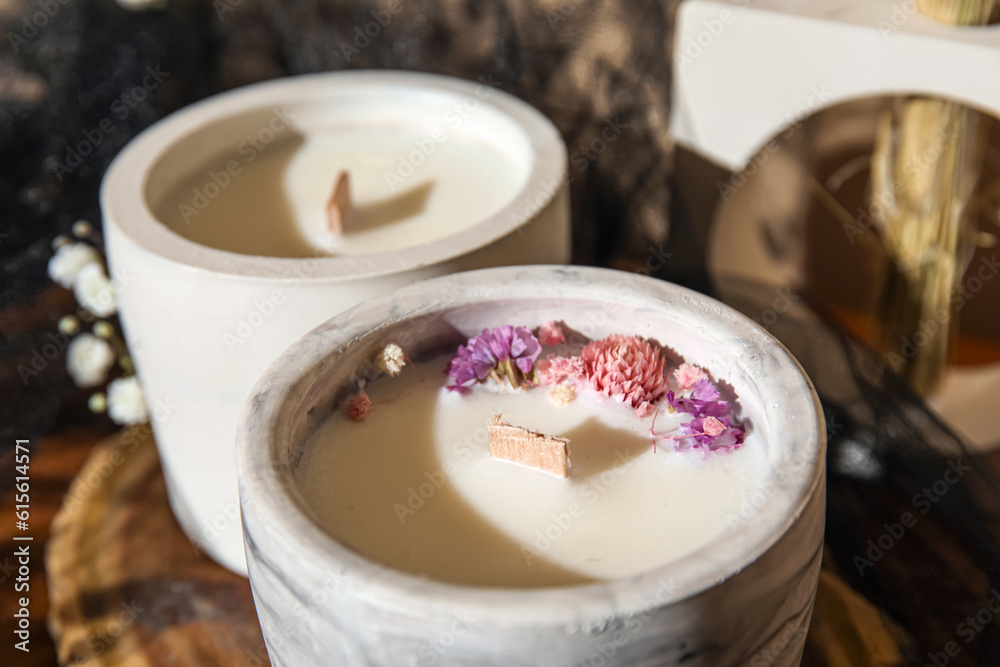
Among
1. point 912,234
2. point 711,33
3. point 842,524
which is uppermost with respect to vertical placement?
point 711,33

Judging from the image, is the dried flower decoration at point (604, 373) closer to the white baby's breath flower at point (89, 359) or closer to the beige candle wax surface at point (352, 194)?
the beige candle wax surface at point (352, 194)

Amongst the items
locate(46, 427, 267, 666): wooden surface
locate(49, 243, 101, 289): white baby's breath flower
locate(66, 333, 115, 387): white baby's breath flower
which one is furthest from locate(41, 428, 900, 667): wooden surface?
locate(49, 243, 101, 289): white baby's breath flower

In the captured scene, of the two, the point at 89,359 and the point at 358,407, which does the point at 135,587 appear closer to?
the point at 89,359

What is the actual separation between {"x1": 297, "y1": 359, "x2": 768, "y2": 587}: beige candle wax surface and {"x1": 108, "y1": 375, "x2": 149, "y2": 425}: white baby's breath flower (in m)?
0.63

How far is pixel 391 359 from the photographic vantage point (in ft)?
2.58

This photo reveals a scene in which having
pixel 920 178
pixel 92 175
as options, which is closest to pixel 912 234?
pixel 920 178

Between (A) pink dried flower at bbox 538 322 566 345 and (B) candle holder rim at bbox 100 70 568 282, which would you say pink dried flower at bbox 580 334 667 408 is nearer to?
(A) pink dried flower at bbox 538 322 566 345

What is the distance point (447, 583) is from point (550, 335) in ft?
0.99

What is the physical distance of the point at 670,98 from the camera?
1.44 metres

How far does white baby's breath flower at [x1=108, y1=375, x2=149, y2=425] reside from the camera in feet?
4.23

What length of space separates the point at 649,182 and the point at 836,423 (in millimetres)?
510

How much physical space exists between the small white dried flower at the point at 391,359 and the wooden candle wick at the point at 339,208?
1.05 ft

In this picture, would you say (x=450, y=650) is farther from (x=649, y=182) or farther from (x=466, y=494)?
(x=649, y=182)

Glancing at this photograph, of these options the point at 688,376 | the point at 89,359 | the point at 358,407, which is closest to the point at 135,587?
the point at 89,359
